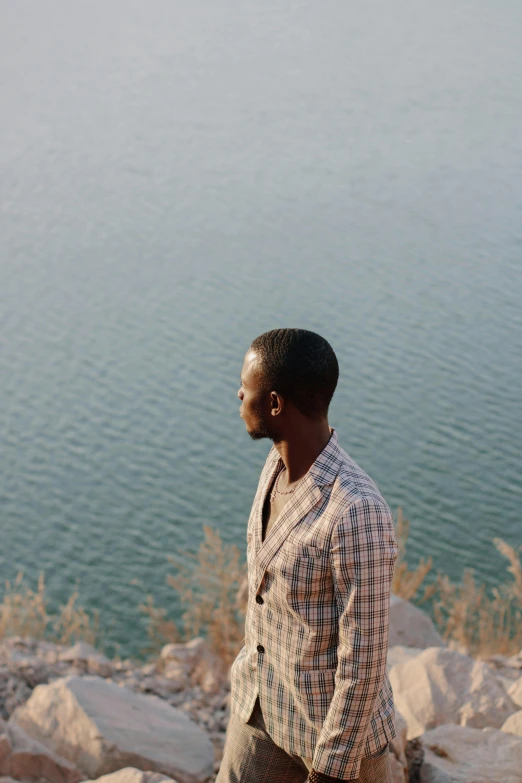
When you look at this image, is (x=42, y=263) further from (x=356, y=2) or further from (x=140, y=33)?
(x=356, y=2)

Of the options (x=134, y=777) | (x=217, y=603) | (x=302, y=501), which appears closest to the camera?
(x=302, y=501)

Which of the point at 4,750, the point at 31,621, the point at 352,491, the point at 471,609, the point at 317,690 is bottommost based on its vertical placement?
the point at 31,621

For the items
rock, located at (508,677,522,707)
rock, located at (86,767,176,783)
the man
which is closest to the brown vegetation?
rock, located at (508,677,522,707)

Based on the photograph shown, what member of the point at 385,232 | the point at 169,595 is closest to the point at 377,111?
the point at 385,232

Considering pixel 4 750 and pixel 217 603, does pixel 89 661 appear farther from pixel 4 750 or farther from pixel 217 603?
pixel 4 750

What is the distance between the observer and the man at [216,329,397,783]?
1.84 m

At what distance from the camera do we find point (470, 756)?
10.2 feet

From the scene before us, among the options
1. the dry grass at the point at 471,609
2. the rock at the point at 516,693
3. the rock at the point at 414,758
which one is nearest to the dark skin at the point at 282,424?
the rock at the point at 414,758

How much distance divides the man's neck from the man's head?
2cm

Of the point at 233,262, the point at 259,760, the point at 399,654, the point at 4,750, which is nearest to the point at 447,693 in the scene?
the point at 399,654

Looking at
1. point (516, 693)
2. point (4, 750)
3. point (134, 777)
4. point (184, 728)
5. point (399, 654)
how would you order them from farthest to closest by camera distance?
point (399, 654)
point (516, 693)
point (184, 728)
point (4, 750)
point (134, 777)

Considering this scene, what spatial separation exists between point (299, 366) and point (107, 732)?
2222 millimetres

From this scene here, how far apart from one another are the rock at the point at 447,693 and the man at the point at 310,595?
180 centimetres

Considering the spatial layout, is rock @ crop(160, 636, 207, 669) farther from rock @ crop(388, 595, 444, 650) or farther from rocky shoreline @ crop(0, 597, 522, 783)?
rock @ crop(388, 595, 444, 650)
